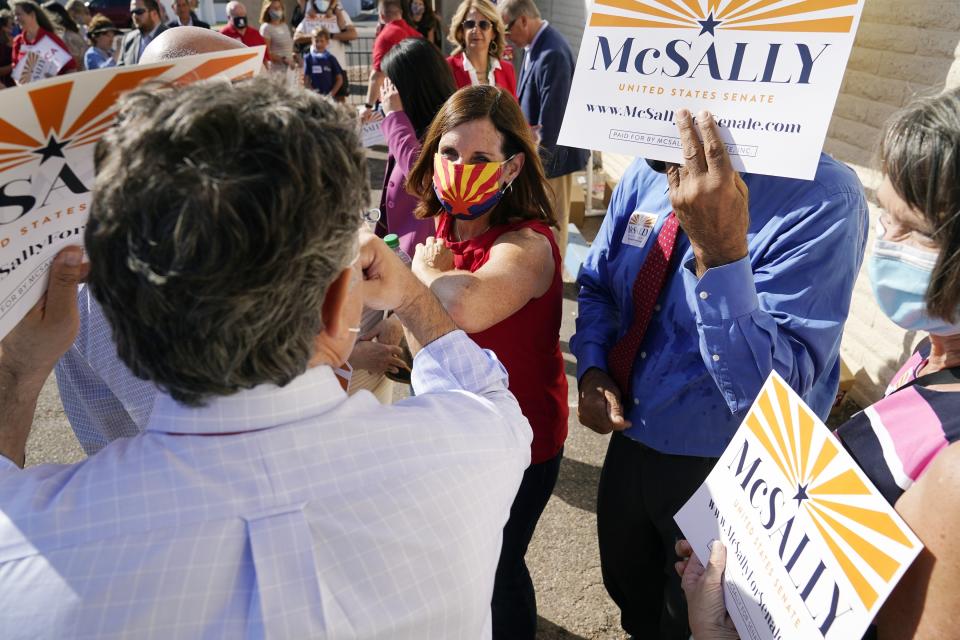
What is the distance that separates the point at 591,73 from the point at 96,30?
28.4 ft

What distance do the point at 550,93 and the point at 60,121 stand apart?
4526 millimetres

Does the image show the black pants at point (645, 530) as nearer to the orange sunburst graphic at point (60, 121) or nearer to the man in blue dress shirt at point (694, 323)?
the man in blue dress shirt at point (694, 323)

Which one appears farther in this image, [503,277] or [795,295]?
[503,277]

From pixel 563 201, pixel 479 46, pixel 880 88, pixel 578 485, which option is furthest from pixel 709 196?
pixel 479 46

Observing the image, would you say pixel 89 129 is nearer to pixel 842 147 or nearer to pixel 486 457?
pixel 486 457

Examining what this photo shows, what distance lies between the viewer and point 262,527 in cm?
77

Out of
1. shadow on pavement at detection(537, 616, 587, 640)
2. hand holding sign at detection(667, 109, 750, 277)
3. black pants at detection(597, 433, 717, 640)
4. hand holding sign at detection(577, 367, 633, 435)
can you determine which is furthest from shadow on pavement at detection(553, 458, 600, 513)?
hand holding sign at detection(667, 109, 750, 277)

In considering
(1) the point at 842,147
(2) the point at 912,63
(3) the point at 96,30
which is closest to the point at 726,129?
(2) the point at 912,63

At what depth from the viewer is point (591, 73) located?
1.50m

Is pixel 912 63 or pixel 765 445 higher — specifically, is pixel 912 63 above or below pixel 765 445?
above

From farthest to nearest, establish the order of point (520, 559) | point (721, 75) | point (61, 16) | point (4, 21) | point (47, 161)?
1. point (61, 16)
2. point (4, 21)
3. point (520, 559)
4. point (721, 75)
5. point (47, 161)

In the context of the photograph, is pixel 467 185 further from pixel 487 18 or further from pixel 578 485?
pixel 487 18

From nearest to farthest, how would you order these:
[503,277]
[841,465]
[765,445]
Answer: [841,465]
[765,445]
[503,277]

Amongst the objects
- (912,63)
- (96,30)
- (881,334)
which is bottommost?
(881,334)
